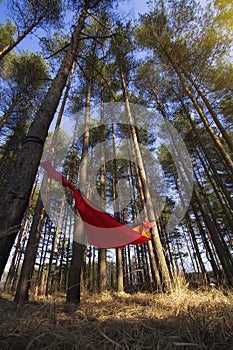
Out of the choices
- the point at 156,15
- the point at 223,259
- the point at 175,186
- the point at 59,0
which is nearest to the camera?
the point at 59,0

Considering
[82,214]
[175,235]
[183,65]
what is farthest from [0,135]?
[175,235]

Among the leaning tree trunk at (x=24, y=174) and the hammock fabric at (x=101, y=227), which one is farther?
the hammock fabric at (x=101, y=227)

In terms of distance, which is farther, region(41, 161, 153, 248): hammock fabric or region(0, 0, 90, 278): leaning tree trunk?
region(41, 161, 153, 248): hammock fabric

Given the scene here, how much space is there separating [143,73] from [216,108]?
11.8ft

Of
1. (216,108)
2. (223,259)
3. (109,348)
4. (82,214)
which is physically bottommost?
(109,348)

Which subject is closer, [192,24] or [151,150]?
[192,24]

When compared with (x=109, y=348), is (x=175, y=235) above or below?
above

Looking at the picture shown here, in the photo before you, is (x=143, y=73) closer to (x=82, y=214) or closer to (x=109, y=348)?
(x=82, y=214)

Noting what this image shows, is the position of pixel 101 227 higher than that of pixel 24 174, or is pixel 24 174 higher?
pixel 101 227

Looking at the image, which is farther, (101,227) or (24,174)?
(101,227)

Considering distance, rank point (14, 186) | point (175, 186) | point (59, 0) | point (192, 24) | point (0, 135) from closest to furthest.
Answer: point (14, 186), point (59, 0), point (192, 24), point (0, 135), point (175, 186)

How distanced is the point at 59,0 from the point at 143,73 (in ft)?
14.7

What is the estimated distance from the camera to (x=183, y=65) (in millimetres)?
7309

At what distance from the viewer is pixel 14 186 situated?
157 cm
